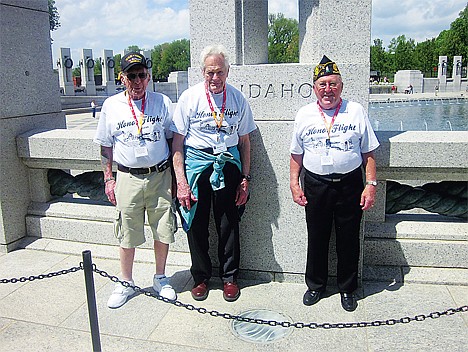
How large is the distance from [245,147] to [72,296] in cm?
199

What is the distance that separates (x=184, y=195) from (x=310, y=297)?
1.33 metres

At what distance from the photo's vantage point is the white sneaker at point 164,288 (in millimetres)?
3969

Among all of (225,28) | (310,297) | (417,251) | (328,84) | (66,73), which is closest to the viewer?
(328,84)

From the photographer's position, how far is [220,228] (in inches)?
157

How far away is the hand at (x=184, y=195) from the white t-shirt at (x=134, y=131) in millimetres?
279

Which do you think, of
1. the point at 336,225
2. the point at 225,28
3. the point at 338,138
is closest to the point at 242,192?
the point at 336,225

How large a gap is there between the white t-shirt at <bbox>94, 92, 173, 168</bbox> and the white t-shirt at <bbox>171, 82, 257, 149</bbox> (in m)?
0.14

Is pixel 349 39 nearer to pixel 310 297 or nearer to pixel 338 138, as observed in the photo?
pixel 338 138

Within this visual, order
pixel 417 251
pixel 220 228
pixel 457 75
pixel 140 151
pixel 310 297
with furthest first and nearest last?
pixel 457 75
pixel 417 251
pixel 220 228
pixel 310 297
pixel 140 151

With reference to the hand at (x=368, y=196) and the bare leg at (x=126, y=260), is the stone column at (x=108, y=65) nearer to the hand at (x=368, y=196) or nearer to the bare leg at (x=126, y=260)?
the bare leg at (x=126, y=260)

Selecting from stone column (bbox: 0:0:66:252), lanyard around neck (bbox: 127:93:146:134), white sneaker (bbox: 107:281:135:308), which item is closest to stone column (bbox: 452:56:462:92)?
stone column (bbox: 0:0:66:252)

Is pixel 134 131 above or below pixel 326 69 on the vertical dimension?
below

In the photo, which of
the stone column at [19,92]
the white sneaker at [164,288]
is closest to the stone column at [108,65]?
the stone column at [19,92]

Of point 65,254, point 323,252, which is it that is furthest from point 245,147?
point 65,254
